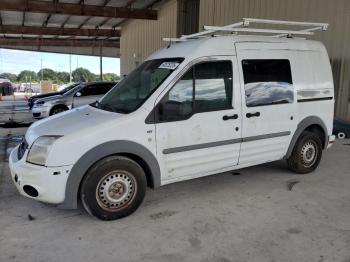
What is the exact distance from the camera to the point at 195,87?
4160mm

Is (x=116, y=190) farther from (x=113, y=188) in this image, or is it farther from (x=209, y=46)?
(x=209, y=46)

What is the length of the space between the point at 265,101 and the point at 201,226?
1939mm

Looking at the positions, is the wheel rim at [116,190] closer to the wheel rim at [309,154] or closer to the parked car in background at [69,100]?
the wheel rim at [309,154]

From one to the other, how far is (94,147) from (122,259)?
1126mm

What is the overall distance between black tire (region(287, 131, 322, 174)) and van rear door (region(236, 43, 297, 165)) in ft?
1.02

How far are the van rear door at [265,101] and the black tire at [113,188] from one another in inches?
58.8

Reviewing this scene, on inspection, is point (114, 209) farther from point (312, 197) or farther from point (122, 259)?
point (312, 197)

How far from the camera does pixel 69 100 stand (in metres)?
12.3

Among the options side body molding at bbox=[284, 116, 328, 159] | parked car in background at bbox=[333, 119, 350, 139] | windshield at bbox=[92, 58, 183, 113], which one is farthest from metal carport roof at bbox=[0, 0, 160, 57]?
side body molding at bbox=[284, 116, 328, 159]

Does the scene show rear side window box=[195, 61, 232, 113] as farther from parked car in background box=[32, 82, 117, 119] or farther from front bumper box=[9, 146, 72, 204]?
parked car in background box=[32, 82, 117, 119]

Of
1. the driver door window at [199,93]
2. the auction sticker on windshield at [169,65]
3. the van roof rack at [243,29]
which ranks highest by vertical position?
the van roof rack at [243,29]

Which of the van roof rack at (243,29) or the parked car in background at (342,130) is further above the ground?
the van roof rack at (243,29)

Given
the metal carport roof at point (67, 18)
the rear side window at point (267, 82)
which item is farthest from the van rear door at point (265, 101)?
the metal carport roof at point (67, 18)

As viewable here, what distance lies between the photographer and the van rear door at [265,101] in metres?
4.57
